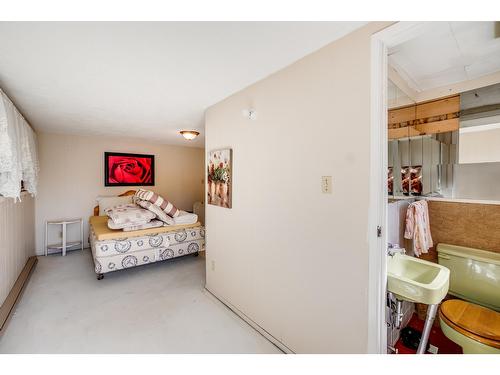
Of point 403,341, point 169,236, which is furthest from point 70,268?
point 403,341

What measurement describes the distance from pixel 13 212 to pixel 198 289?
2315mm

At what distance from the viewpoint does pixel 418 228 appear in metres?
1.81

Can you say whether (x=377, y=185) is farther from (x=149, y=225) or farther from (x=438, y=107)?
(x=149, y=225)

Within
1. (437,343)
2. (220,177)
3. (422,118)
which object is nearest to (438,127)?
(422,118)

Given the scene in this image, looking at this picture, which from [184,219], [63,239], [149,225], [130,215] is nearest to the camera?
[130,215]

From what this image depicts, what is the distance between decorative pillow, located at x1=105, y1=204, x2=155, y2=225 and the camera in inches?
122

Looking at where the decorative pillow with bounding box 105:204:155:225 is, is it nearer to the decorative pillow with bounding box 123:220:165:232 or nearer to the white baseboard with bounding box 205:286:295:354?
the decorative pillow with bounding box 123:220:165:232

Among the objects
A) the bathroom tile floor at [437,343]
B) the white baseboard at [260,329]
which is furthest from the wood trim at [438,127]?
the white baseboard at [260,329]

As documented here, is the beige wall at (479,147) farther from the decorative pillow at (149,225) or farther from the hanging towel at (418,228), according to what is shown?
the decorative pillow at (149,225)

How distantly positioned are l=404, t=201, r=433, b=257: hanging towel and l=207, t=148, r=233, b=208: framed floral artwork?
61.7 inches

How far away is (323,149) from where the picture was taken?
1399 mm

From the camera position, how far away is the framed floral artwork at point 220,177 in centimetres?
223

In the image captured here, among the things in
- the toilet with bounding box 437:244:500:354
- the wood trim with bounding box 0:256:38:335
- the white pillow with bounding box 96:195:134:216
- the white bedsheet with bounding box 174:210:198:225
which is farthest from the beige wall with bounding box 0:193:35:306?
the toilet with bounding box 437:244:500:354

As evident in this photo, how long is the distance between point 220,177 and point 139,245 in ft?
5.52
